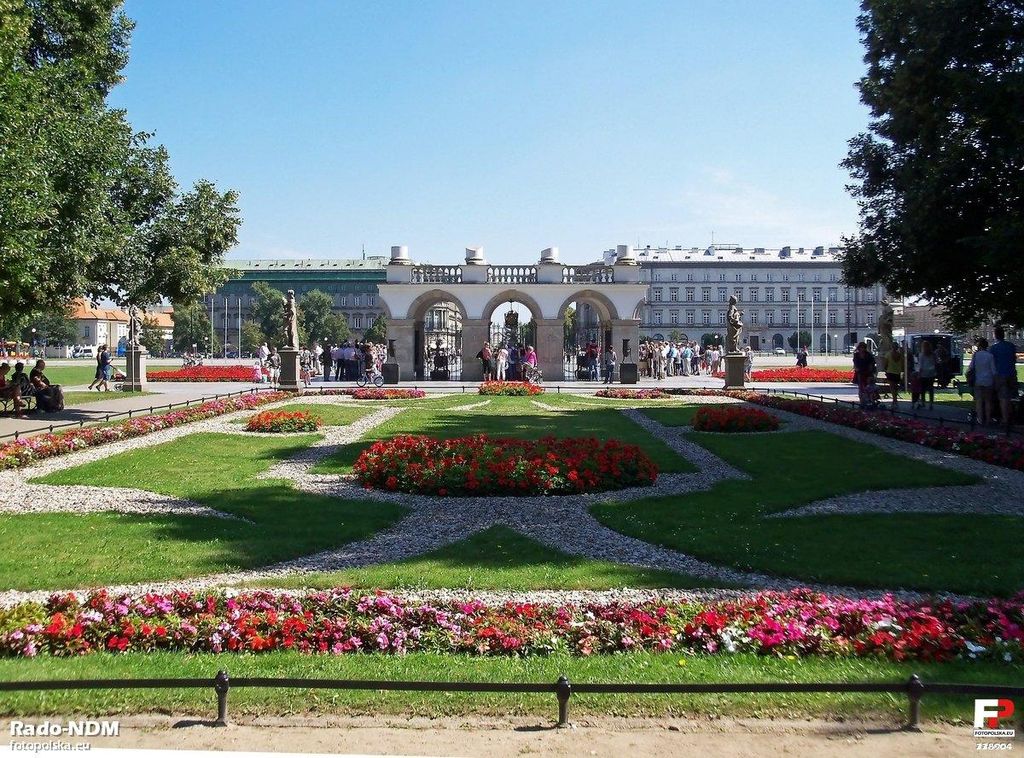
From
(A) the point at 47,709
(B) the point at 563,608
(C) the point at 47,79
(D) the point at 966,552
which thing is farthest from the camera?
(C) the point at 47,79

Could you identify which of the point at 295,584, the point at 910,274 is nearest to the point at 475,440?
the point at 295,584

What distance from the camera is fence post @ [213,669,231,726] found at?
15.1ft

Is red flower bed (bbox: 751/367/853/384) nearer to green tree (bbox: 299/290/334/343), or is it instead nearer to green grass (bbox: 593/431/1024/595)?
green grass (bbox: 593/431/1024/595)

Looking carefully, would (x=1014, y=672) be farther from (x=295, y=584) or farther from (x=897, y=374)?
(x=897, y=374)

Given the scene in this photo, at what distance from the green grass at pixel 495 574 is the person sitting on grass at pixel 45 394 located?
55.3 feet

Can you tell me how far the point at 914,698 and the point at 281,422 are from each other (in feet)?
52.2

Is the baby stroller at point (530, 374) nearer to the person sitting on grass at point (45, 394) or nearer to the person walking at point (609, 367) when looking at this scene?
the person walking at point (609, 367)

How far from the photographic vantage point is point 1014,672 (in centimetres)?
549

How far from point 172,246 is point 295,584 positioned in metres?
17.8

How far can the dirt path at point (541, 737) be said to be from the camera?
455 centimetres

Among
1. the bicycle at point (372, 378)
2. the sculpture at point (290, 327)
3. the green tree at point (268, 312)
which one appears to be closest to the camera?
the sculpture at point (290, 327)

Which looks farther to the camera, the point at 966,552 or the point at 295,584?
the point at 966,552

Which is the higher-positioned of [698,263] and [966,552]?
[698,263]

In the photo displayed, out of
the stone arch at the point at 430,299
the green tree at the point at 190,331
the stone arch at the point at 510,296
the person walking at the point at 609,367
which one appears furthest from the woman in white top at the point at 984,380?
the green tree at the point at 190,331
